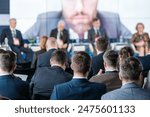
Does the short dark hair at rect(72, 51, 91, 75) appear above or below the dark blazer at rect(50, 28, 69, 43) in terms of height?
above

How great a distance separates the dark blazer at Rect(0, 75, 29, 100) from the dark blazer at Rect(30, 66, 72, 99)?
37cm

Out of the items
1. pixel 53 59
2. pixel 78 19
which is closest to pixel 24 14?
pixel 78 19

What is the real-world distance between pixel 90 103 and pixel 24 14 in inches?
355

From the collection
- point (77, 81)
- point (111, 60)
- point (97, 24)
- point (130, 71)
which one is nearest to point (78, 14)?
point (97, 24)

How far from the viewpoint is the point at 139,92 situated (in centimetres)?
293

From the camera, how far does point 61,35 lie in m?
11.1

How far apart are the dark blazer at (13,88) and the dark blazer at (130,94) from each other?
911 millimetres

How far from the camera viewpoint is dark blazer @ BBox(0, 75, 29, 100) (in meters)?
3.49

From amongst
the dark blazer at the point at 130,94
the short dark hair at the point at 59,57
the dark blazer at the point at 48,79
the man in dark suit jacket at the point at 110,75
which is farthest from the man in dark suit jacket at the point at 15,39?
the dark blazer at the point at 130,94

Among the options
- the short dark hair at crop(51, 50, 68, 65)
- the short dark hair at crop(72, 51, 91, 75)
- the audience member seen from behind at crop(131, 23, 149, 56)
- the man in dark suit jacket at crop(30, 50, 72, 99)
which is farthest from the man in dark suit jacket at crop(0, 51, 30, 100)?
the audience member seen from behind at crop(131, 23, 149, 56)

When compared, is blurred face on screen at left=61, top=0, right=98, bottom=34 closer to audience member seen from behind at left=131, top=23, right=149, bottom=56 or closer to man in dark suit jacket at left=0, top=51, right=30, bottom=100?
audience member seen from behind at left=131, top=23, right=149, bottom=56

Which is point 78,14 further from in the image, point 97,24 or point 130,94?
point 130,94

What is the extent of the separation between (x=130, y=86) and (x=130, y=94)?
84mm

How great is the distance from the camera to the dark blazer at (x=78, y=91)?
3.26m
